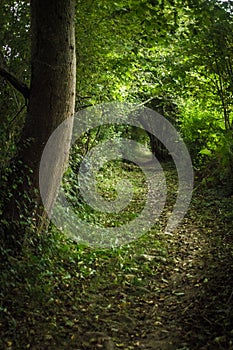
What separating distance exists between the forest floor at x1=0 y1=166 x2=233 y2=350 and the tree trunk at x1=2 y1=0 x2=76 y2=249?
2.30 feet

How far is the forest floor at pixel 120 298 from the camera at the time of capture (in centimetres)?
359

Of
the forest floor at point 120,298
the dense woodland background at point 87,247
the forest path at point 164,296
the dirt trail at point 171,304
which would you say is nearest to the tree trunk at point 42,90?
the dense woodland background at point 87,247

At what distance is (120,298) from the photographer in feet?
14.9

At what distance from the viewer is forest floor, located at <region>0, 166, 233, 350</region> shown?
11.8 ft

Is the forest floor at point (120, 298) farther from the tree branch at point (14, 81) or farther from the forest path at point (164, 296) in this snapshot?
the tree branch at point (14, 81)

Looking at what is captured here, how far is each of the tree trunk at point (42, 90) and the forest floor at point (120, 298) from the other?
0.70 meters

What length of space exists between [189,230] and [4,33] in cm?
425

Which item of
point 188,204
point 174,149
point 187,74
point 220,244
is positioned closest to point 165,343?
point 220,244

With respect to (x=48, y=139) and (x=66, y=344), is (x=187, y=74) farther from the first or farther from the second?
(x=66, y=344)

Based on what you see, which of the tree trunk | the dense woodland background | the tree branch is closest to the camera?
the dense woodland background

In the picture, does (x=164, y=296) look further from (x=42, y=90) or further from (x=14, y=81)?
(x=14, y=81)

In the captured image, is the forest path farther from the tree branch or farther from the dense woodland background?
the tree branch

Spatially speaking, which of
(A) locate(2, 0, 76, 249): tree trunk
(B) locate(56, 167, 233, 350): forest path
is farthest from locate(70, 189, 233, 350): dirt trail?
(A) locate(2, 0, 76, 249): tree trunk

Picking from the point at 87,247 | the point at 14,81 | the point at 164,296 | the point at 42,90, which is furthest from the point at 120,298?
the point at 14,81
